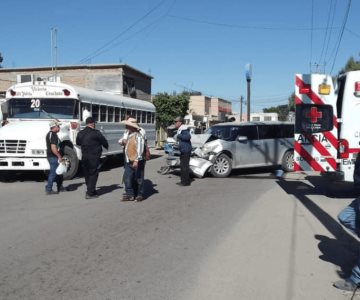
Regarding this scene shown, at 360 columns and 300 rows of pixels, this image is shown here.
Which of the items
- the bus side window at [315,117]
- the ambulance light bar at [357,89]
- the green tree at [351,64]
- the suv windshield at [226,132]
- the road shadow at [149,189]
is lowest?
the road shadow at [149,189]

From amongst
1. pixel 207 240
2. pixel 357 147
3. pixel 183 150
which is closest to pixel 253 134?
pixel 183 150

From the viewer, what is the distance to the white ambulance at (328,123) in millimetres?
9328

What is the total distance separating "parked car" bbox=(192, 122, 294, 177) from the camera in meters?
14.3

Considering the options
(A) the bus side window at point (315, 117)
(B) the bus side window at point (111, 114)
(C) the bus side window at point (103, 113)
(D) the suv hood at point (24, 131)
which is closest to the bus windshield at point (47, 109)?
(D) the suv hood at point (24, 131)

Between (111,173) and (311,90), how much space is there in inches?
322

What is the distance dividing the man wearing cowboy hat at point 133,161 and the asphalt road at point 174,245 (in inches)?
15.8

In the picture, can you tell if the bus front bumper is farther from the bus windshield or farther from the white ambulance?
the white ambulance

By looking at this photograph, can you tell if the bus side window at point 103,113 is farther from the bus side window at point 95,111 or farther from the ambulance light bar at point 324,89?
the ambulance light bar at point 324,89

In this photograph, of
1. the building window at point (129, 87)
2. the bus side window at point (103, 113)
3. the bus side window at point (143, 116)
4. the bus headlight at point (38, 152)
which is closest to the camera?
the bus headlight at point (38, 152)

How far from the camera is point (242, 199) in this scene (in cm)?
1024

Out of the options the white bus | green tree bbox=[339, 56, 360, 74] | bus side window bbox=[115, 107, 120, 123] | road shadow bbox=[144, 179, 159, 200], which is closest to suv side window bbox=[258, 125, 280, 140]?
road shadow bbox=[144, 179, 159, 200]

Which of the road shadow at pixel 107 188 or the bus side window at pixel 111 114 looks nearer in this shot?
the road shadow at pixel 107 188

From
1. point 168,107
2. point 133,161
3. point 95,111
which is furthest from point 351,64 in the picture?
point 133,161

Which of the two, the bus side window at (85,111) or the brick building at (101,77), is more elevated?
the brick building at (101,77)
